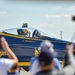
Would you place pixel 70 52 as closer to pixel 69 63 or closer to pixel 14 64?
pixel 69 63

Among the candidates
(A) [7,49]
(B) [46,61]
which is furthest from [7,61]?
(B) [46,61]

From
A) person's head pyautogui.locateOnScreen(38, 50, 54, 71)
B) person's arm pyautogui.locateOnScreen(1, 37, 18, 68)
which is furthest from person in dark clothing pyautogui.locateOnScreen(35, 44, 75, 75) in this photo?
person's arm pyautogui.locateOnScreen(1, 37, 18, 68)

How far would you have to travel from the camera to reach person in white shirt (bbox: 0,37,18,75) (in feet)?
15.4

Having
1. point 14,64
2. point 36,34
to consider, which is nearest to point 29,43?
point 36,34

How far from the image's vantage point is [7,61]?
489 centimetres

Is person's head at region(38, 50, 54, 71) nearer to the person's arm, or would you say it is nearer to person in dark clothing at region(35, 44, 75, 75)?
person in dark clothing at region(35, 44, 75, 75)

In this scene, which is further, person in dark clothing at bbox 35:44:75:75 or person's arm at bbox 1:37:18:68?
person's arm at bbox 1:37:18:68

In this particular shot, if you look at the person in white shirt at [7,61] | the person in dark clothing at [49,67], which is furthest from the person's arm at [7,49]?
the person in dark clothing at [49,67]

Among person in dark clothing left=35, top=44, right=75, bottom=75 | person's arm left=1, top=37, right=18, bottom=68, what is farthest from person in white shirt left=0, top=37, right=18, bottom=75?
person in dark clothing left=35, top=44, right=75, bottom=75

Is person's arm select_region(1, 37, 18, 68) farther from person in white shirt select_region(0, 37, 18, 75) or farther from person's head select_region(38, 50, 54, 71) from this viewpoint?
person's head select_region(38, 50, 54, 71)

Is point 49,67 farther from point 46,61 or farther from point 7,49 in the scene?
point 7,49

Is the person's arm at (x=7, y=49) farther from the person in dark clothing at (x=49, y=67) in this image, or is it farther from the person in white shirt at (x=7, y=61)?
the person in dark clothing at (x=49, y=67)

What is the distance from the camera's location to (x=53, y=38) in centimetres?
1644

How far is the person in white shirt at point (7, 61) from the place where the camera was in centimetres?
470
